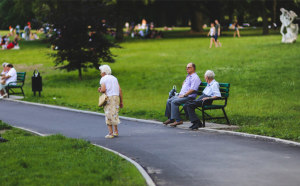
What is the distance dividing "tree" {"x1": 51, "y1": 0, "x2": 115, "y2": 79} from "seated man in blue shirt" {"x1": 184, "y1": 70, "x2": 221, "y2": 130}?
54.7ft

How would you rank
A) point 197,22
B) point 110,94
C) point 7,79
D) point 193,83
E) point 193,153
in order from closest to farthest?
point 193,153
point 110,94
point 193,83
point 7,79
point 197,22

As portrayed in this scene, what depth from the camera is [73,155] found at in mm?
9594

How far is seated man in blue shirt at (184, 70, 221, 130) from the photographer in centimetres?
1357

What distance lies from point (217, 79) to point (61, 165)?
16927 mm

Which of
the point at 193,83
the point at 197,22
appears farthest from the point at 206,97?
the point at 197,22

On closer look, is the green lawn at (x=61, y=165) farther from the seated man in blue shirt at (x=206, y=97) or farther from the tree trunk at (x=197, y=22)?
the tree trunk at (x=197, y=22)

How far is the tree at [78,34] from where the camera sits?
2978 cm

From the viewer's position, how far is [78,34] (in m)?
30.2

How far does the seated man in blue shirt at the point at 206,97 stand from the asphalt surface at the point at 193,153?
414 mm

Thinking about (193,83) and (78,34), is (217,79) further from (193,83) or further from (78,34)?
(193,83)

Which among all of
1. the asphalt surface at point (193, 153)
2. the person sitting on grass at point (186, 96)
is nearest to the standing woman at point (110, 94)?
the asphalt surface at point (193, 153)

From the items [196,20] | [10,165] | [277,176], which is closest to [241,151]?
[277,176]

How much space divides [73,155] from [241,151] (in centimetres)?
306

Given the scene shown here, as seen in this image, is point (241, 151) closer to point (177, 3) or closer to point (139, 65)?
point (139, 65)
